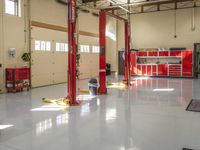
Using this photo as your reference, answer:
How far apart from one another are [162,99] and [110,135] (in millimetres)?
3331

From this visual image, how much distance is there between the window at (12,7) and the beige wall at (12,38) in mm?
179

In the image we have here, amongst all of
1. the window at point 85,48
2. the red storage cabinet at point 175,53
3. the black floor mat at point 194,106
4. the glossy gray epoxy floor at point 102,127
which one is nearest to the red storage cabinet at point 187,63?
the red storage cabinet at point 175,53

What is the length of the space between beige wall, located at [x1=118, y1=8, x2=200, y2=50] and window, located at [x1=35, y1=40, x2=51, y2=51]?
6.91 metres

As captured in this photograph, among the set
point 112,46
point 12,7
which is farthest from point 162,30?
point 12,7

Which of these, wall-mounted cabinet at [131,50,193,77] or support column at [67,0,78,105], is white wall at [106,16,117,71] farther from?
support column at [67,0,78,105]

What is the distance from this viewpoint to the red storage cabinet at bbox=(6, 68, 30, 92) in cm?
754

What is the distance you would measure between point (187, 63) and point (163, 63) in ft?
4.62

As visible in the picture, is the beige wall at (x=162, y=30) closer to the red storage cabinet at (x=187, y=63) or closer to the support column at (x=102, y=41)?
the red storage cabinet at (x=187, y=63)

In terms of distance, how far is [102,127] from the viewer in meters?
3.73

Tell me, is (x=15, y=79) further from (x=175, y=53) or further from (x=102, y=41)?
(x=175, y=53)

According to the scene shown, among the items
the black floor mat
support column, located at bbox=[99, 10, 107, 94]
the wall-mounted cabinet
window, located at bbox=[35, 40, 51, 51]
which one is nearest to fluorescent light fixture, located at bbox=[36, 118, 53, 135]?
the black floor mat

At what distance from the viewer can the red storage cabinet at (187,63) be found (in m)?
12.3

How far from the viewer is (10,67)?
25.7 ft

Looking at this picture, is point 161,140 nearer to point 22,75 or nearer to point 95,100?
point 95,100
